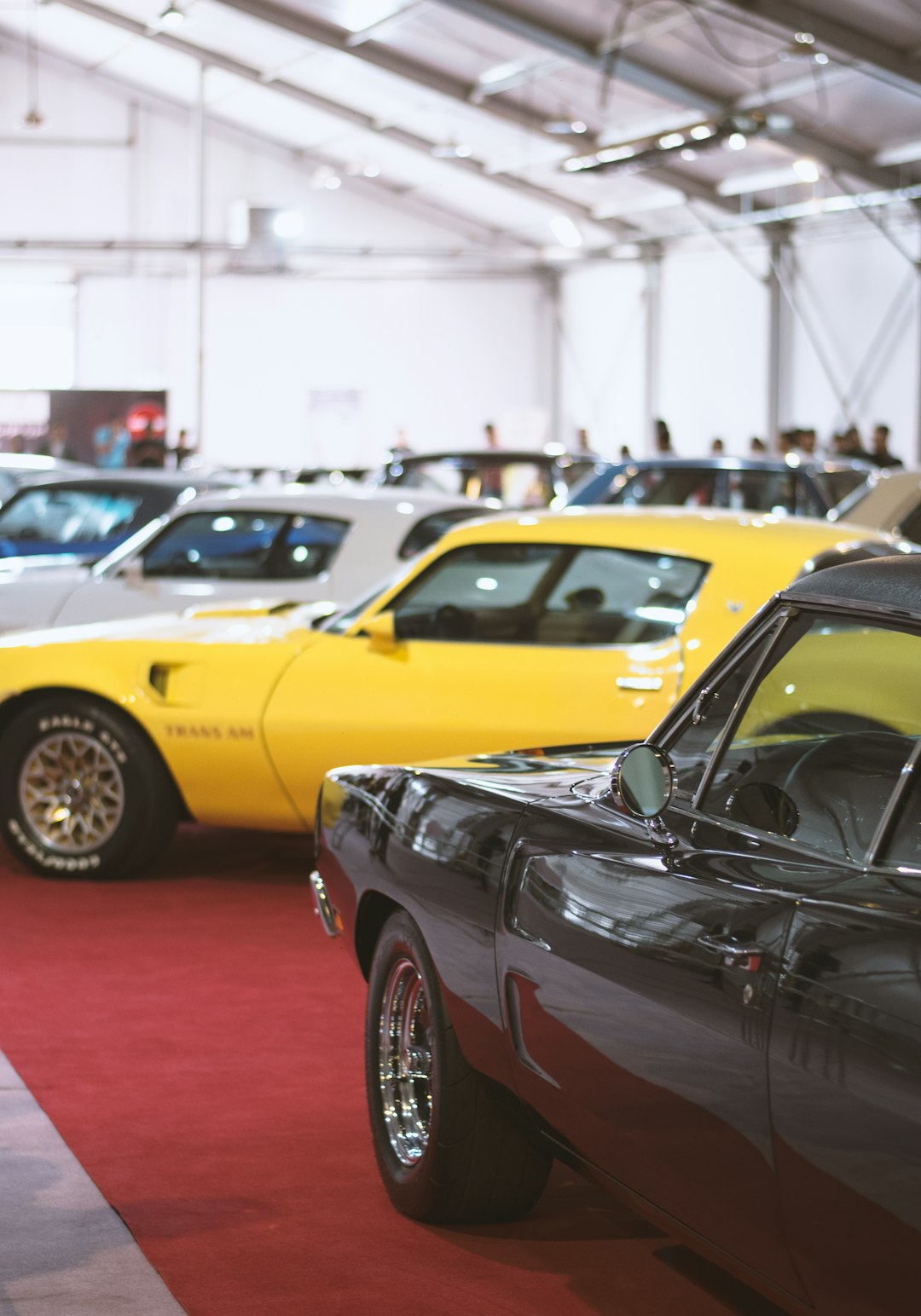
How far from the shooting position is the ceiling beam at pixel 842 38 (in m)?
18.5

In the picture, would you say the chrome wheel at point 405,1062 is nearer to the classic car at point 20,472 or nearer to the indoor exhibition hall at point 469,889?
the indoor exhibition hall at point 469,889

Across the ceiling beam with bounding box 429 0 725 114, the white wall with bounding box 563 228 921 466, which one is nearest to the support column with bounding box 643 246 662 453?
the white wall with bounding box 563 228 921 466

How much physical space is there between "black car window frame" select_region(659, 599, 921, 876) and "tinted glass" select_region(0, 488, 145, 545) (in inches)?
383

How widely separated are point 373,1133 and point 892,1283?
192 cm

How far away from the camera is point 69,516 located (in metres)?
12.8

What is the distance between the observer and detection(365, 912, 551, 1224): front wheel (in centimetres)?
375

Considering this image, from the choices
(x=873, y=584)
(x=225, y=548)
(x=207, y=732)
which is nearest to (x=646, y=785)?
(x=873, y=584)

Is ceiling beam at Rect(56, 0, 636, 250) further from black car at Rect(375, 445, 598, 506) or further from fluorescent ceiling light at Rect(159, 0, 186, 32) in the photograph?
black car at Rect(375, 445, 598, 506)

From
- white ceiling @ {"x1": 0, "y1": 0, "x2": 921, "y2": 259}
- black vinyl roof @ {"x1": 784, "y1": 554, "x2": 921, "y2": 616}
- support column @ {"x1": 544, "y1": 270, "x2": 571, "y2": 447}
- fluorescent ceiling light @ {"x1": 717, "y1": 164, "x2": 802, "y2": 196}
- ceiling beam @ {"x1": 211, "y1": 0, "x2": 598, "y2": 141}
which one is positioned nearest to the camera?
black vinyl roof @ {"x1": 784, "y1": 554, "x2": 921, "y2": 616}

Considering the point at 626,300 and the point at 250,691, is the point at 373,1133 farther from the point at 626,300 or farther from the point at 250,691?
the point at 626,300

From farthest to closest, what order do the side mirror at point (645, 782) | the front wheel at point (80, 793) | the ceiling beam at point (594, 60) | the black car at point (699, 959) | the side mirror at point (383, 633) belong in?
the ceiling beam at point (594, 60), the front wheel at point (80, 793), the side mirror at point (383, 633), the side mirror at point (645, 782), the black car at point (699, 959)

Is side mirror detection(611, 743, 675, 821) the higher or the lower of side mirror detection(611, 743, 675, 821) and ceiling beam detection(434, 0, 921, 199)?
the lower

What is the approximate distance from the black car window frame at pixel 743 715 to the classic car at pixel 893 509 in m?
6.65

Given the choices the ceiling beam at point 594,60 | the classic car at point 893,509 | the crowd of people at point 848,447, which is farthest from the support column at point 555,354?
the classic car at point 893,509
